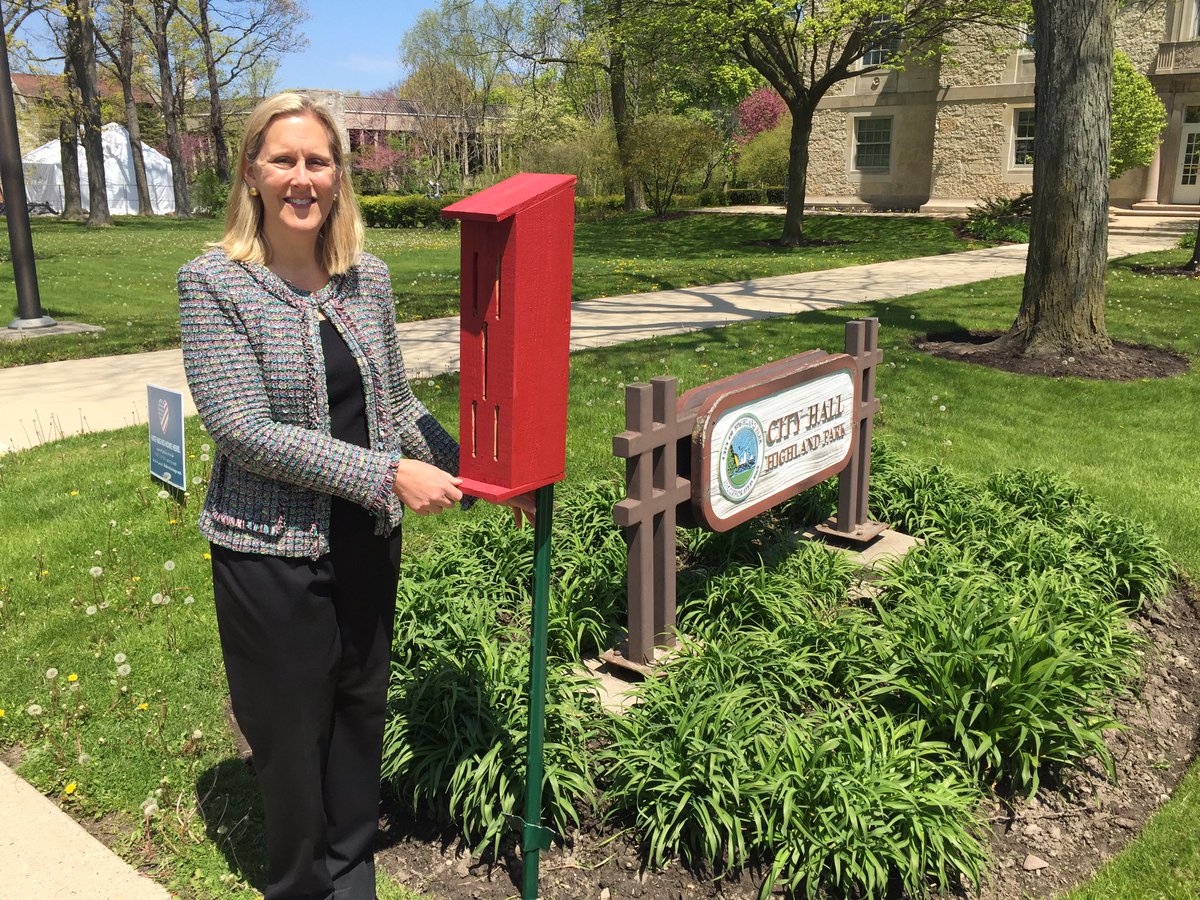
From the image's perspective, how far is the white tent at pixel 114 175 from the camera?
41.7 meters

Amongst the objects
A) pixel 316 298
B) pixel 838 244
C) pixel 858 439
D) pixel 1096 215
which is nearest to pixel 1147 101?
pixel 838 244

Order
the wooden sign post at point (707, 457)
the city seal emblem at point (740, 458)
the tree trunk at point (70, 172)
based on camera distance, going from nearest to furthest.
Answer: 1. the wooden sign post at point (707, 457)
2. the city seal emblem at point (740, 458)
3. the tree trunk at point (70, 172)

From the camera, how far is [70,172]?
116 feet

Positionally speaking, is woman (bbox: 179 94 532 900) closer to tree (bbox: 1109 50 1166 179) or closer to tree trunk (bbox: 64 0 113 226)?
tree (bbox: 1109 50 1166 179)

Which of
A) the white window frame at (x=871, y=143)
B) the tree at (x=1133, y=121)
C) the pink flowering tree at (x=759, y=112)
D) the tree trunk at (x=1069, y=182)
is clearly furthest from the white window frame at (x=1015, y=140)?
the tree trunk at (x=1069, y=182)

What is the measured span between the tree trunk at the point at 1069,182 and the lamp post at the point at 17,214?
31.6 feet

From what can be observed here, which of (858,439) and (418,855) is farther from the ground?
(858,439)

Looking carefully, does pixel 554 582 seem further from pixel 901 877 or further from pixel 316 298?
pixel 316 298

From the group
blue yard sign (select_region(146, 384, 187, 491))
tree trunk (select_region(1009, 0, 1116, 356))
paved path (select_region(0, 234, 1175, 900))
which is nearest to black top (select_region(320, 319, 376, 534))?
paved path (select_region(0, 234, 1175, 900))

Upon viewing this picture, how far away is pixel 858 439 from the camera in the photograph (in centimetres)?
470

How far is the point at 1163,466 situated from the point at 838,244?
1563cm

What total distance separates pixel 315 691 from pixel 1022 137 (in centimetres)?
2918

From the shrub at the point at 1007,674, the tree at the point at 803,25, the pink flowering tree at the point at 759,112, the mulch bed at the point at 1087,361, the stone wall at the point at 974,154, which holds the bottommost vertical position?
the shrub at the point at 1007,674

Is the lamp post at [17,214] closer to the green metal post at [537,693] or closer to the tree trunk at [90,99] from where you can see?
the green metal post at [537,693]
